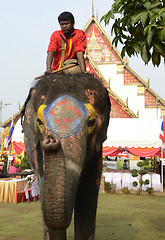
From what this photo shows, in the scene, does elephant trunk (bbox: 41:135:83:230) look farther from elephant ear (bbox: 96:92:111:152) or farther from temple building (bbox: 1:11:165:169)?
temple building (bbox: 1:11:165:169)

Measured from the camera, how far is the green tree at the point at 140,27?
11.6 ft

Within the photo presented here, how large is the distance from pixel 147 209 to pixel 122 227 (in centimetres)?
310

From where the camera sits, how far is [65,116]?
264cm

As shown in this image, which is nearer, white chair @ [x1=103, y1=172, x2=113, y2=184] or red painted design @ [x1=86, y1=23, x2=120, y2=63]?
white chair @ [x1=103, y1=172, x2=113, y2=184]

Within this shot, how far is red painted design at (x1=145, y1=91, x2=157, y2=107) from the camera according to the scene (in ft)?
90.1

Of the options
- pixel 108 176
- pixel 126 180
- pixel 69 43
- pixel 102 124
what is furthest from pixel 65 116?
pixel 108 176

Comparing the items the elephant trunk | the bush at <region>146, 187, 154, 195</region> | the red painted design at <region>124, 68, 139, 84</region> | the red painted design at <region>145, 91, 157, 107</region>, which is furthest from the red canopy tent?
the red painted design at <region>124, 68, 139, 84</region>

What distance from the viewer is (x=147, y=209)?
962cm

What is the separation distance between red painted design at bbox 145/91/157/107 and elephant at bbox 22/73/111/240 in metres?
24.7

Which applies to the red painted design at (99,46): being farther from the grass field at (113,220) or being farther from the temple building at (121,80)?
the grass field at (113,220)

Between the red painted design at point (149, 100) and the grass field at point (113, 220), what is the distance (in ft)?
54.0

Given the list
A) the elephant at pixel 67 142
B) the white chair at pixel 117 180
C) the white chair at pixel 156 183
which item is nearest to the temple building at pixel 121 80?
the white chair at pixel 117 180

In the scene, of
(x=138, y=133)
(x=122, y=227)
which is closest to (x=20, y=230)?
(x=122, y=227)

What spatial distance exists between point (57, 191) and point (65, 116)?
2.12 feet
